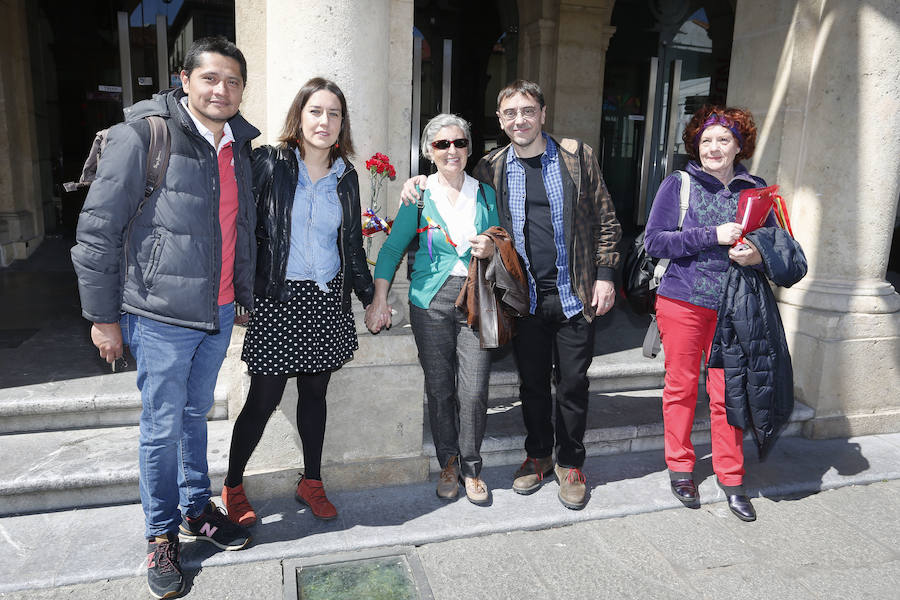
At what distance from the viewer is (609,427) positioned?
4266 millimetres

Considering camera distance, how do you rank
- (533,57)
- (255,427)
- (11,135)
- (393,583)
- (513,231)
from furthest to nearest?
(533,57) < (11,135) < (513,231) < (255,427) < (393,583)

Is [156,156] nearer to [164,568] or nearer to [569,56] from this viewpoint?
[164,568]

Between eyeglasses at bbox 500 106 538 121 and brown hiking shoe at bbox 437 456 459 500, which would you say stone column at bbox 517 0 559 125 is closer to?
eyeglasses at bbox 500 106 538 121

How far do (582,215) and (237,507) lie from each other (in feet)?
7.37

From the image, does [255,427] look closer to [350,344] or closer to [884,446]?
[350,344]

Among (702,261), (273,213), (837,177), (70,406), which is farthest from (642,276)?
(70,406)

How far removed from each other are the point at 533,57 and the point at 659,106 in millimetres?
2071

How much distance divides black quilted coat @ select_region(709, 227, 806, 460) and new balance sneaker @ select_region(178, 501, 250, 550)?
2.55m

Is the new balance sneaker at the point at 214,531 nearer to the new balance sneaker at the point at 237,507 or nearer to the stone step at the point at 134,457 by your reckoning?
the new balance sneaker at the point at 237,507

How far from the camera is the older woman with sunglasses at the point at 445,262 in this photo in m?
3.17

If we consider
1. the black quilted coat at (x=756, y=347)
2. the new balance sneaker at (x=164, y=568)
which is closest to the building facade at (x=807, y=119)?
the black quilted coat at (x=756, y=347)

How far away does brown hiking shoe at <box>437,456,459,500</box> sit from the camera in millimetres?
3568

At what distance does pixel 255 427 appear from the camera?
3.06 meters

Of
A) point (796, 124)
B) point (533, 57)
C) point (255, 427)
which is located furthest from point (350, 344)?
point (533, 57)
